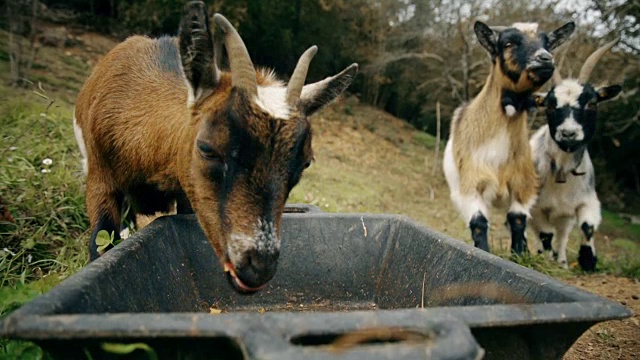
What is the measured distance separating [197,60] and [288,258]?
121 cm

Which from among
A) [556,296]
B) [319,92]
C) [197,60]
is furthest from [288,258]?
[556,296]

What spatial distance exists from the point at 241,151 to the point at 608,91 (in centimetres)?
502

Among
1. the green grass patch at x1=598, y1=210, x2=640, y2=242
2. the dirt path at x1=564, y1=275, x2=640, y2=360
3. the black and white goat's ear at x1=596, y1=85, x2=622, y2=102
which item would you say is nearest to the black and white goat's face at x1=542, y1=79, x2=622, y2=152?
the black and white goat's ear at x1=596, y1=85, x2=622, y2=102

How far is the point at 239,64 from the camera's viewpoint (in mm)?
2369

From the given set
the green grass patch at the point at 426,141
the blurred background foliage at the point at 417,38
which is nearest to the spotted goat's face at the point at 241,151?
the blurred background foliage at the point at 417,38

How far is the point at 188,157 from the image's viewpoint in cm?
252

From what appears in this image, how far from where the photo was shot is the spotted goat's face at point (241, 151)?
2047mm

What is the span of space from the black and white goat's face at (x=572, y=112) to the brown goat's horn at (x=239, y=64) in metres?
4.19

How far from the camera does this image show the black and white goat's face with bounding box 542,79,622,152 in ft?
17.8

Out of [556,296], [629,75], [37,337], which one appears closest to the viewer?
[37,337]

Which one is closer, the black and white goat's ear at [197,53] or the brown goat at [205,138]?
the brown goat at [205,138]

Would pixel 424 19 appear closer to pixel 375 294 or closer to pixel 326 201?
pixel 326 201

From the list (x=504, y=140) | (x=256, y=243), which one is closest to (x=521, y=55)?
(x=504, y=140)

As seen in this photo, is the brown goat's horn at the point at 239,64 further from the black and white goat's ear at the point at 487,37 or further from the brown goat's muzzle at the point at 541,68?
the black and white goat's ear at the point at 487,37
